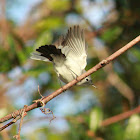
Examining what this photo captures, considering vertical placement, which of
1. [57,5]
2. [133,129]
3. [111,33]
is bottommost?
[133,129]

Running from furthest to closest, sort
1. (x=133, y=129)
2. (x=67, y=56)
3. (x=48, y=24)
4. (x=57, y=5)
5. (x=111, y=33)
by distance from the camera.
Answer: (x=57, y=5) < (x=48, y=24) < (x=111, y=33) < (x=133, y=129) < (x=67, y=56)

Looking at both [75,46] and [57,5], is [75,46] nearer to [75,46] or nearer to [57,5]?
[75,46]

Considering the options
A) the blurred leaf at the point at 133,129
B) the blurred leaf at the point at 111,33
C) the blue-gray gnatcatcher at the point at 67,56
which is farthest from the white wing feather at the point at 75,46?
the blurred leaf at the point at 111,33

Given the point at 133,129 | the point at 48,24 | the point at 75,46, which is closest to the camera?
the point at 75,46

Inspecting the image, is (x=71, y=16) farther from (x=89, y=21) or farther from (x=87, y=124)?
(x=87, y=124)

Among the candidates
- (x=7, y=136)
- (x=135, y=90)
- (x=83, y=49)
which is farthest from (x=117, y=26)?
(x=7, y=136)

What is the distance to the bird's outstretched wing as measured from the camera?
2189mm

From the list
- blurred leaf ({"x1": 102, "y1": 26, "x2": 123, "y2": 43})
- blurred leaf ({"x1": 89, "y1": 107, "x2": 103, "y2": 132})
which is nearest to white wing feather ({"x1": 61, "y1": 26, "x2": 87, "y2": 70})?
blurred leaf ({"x1": 89, "y1": 107, "x2": 103, "y2": 132})

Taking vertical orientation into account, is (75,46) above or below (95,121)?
above

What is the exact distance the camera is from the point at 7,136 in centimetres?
270

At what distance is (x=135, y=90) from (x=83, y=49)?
1886 millimetres

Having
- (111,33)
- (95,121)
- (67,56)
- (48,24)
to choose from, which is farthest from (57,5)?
(95,121)

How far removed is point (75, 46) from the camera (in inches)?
95.0

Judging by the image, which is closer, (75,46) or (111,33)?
(75,46)
